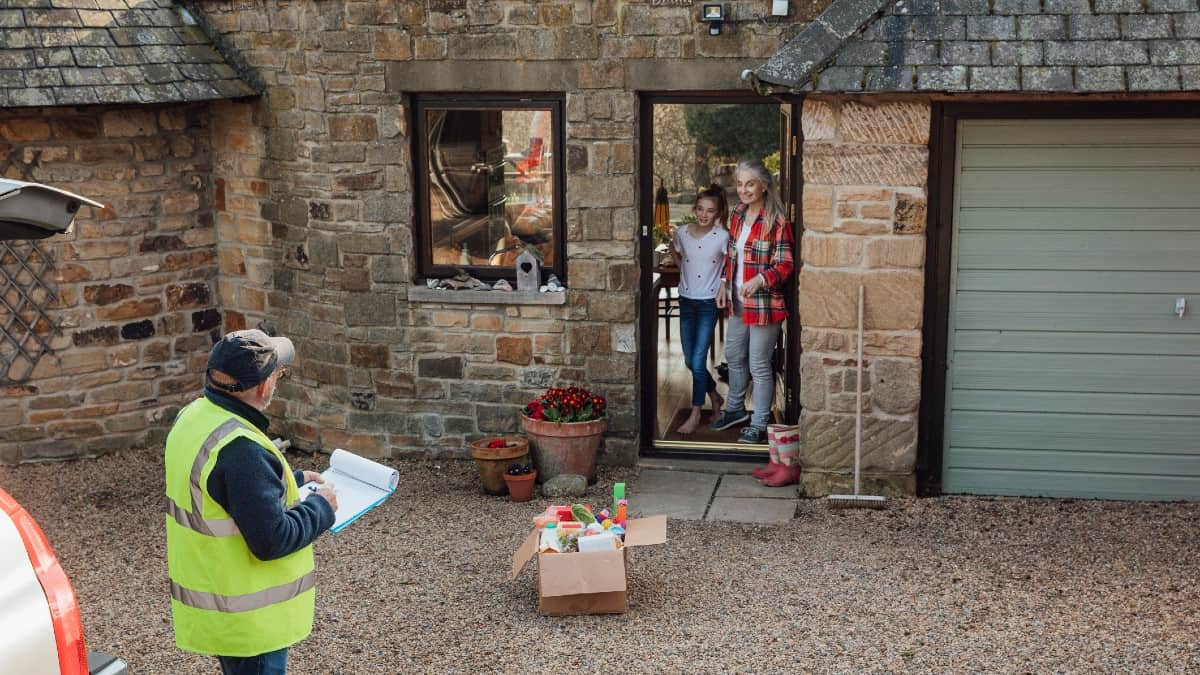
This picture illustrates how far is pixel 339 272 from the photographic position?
9.14 meters

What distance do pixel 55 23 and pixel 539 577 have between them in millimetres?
4925

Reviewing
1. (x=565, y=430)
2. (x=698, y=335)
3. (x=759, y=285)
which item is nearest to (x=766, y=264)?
(x=759, y=285)

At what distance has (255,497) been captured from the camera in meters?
4.16

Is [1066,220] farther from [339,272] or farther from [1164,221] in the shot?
[339,272]

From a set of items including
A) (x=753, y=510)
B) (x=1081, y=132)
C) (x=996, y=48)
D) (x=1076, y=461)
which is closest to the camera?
(x=996, y=48)

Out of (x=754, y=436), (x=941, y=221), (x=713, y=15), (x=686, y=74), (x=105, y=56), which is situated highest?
(x=713, y=15)

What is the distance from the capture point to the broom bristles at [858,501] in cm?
795

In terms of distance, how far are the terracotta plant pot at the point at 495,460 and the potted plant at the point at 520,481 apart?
0.06m

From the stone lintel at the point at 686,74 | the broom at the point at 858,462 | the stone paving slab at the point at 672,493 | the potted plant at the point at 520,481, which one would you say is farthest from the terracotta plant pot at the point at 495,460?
the stone lintel at the point at 686,74

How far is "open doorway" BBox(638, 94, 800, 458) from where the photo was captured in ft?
28.9

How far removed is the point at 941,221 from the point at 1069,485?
1.77 m

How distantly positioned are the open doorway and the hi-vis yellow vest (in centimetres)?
484

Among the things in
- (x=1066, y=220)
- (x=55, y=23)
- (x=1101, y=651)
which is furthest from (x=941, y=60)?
(x=55, y=23)

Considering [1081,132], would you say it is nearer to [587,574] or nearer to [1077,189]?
[1077,189]
